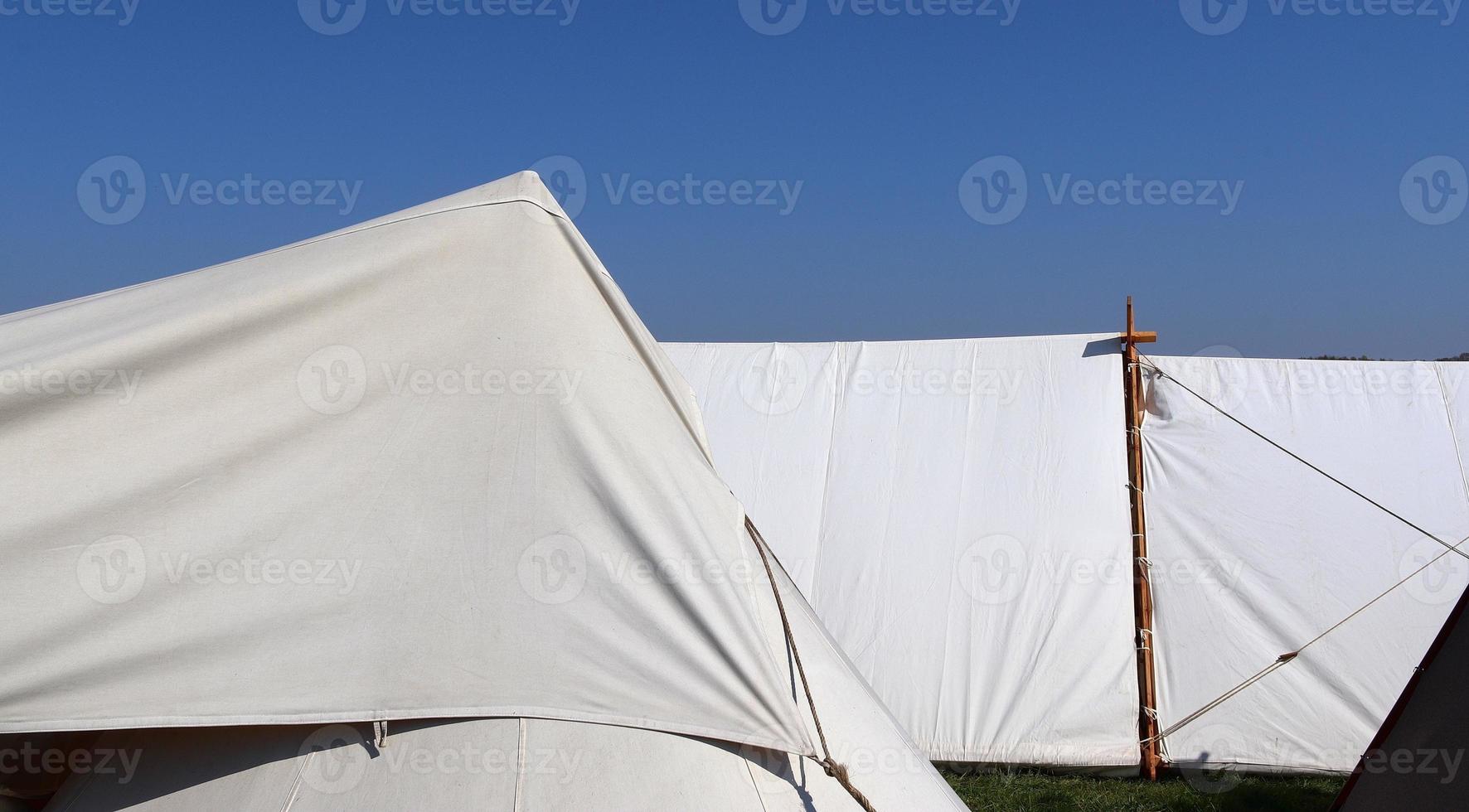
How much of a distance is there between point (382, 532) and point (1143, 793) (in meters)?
4.27

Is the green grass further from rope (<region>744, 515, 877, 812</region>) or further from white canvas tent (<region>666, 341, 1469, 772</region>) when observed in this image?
rope (<region>744, 515, 877, 812</region>)

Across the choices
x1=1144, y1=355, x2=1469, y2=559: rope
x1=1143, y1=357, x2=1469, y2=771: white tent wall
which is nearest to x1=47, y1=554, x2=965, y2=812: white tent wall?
x1=1143, y1=357, x2=1469, y2=771: white tent wall

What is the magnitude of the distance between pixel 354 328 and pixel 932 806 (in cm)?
178

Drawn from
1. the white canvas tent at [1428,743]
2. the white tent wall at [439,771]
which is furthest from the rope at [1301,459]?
the white tent wall at [439,771]

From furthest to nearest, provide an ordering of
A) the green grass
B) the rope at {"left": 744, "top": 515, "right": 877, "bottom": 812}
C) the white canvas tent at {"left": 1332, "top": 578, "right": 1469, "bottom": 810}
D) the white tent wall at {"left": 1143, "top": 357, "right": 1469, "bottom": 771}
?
1. the white tent wall at {"left": 1143, "top": 357, "right": 1469, "bottom": 771}
2. the green grass
3. the white canvas tent at {"left": 1332, "top": 578, "right": 1469, "bottom": 810}
4. the rope at {"left": 744, "top": 515, "right": 877, "bottom": 812}

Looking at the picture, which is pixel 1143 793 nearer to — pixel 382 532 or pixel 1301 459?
pixel 1301 459

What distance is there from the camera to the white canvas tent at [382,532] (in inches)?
80.3

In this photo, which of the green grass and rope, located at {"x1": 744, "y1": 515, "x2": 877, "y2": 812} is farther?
the green grass

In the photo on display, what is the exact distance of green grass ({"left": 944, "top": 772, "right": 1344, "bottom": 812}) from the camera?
4.90 meters

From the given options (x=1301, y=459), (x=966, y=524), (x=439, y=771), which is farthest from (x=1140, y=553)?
(x=439, y=771)

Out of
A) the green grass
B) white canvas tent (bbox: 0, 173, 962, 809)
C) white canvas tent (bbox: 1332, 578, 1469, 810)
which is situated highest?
white canvas tent (bbox: 0, 173, 962, 809)

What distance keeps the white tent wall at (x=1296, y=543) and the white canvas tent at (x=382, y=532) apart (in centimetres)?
361

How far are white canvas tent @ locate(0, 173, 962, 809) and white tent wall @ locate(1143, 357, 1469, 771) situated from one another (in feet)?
11.8

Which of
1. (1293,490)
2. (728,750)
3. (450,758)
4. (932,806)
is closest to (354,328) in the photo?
(450,758)
